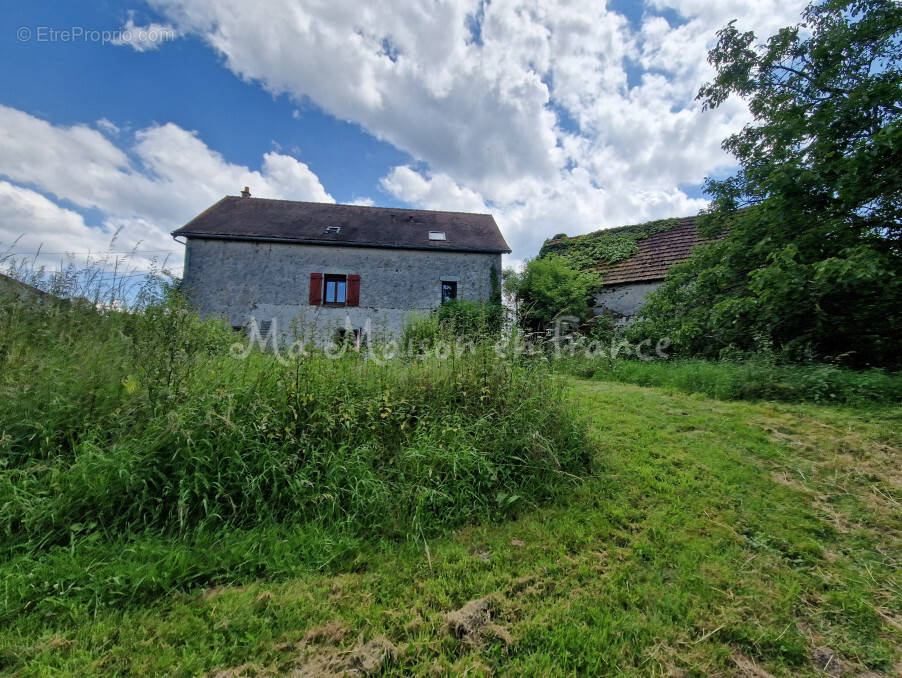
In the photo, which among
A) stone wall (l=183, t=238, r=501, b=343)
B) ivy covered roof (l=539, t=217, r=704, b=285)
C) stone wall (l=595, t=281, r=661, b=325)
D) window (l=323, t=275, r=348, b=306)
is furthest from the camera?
window (l=323, t=275, r=348, b=306)

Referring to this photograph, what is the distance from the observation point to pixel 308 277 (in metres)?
14.8

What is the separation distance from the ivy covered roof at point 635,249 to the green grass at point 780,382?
6433 mm

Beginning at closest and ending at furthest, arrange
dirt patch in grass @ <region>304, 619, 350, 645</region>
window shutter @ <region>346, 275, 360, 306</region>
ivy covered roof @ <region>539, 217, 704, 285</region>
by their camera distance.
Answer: dirt patch in grass @ <region>304, 619, 350, 645</region>, ivy covered roof @ <region>539, 217, 704, 285</region>, window shutter @ <region>346, 275, 360, 306</region>

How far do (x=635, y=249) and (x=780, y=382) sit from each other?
9568mm

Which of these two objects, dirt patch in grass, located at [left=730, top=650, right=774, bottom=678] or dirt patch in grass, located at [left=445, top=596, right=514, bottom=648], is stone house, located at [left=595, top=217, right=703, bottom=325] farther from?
dirt patch in grass, located at [left=445, top=596, right=514, bottom=648]

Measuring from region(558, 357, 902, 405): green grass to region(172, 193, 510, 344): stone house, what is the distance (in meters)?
9.06

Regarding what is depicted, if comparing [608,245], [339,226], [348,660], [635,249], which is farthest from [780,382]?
[339,226]

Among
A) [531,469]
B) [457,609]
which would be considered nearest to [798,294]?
[531,469]

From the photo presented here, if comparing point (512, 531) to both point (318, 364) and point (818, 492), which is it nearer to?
point (318, 364)

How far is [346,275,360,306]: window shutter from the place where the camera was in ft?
48.5

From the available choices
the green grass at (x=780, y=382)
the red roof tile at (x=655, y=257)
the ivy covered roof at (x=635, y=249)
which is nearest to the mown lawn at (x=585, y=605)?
the green grass at (x=780, y=382)

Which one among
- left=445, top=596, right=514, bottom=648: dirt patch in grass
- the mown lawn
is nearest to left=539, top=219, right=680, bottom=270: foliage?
the mown lawn

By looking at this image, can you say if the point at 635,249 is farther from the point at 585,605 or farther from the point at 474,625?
the point at 474,625

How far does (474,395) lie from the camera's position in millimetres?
3252
